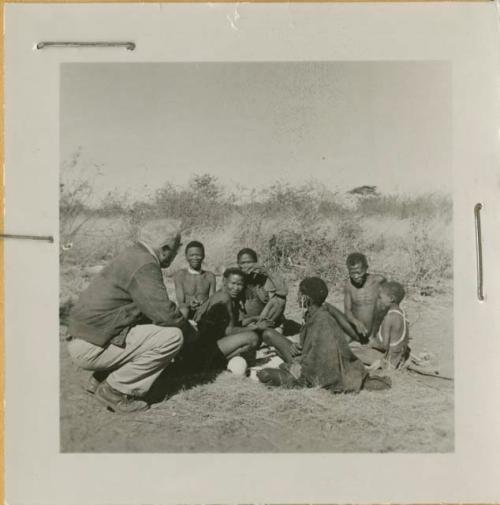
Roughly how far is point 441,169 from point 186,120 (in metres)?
1.39

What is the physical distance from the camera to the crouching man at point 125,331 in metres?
3.21

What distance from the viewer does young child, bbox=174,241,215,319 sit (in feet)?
10.7

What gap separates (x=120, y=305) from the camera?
3.23 metres

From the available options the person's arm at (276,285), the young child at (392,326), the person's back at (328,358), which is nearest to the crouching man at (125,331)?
the person's arm at (276,285)

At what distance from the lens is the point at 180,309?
3.25 m

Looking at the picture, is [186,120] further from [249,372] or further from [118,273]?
[249,372]

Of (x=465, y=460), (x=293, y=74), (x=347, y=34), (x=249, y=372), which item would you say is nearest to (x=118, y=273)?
(x=249, y=372)

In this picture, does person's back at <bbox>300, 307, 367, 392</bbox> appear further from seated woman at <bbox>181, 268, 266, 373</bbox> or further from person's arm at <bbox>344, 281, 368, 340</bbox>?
seated woman at <bbox>181, 268, 266, 373</bbox>

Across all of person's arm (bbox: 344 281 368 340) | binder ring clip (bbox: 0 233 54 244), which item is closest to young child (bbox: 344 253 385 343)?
person's arm (bbox: 344 281 368 340)

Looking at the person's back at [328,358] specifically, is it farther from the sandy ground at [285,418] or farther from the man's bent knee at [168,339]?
the man's bent knee at [168,339]

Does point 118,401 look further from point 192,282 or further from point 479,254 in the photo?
point 479,254

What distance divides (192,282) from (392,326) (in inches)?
43.9

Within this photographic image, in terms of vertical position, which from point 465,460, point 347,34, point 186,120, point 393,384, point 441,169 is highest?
point 347,34

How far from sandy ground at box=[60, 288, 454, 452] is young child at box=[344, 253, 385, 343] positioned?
0.82ft
